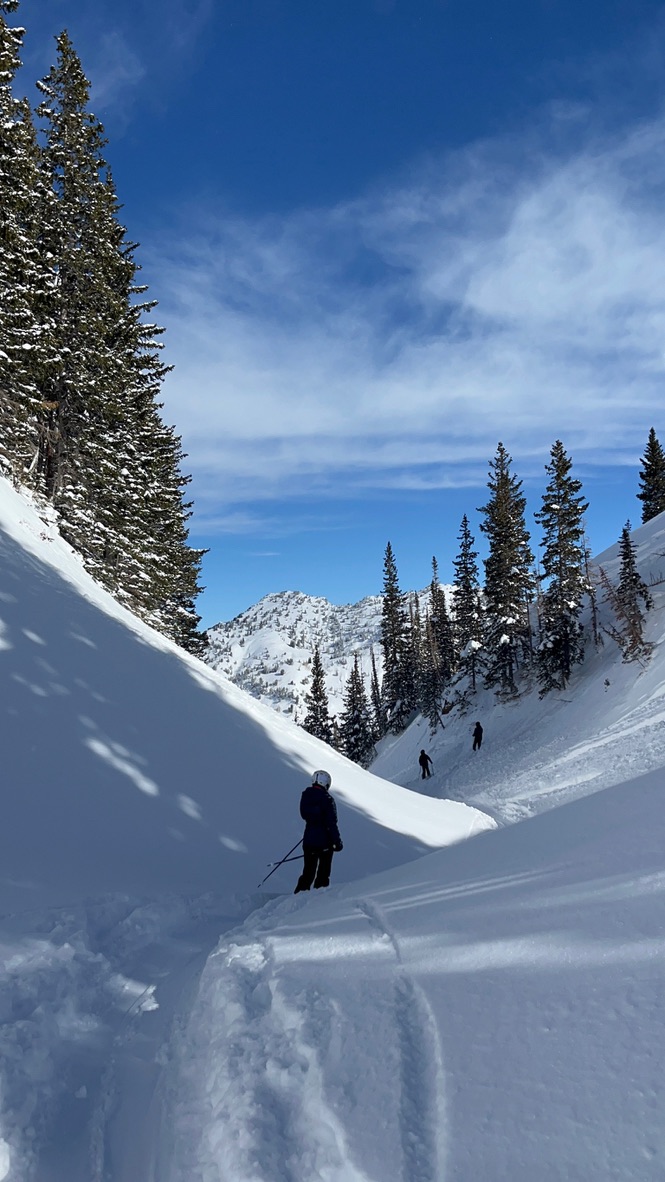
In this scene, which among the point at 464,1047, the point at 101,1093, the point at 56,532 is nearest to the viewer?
the point at 464,1047

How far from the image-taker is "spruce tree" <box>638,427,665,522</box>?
49625mm

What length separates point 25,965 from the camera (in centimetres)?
443

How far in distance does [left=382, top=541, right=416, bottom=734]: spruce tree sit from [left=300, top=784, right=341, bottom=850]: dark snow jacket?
165 ft

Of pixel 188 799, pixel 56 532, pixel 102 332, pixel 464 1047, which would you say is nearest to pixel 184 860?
pixel 188 799

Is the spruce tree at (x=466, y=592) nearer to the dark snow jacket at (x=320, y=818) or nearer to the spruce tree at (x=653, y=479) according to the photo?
the spruce tree at (x=653, y=479)

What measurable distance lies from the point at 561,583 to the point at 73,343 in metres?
27.6

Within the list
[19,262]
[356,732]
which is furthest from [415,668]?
[19,262]

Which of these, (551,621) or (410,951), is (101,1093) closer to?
(410,951)

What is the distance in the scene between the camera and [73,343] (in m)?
18.5

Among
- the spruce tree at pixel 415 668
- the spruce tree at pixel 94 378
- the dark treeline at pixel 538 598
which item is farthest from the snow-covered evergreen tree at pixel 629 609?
the spruce tree at pixel 415 668

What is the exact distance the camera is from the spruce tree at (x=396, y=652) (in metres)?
58.6

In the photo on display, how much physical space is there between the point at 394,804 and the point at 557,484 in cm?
2707

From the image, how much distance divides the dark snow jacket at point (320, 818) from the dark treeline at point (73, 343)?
1419 cm

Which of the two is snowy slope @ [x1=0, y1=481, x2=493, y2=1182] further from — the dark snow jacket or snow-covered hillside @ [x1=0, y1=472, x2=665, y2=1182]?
the dark snow jacket
